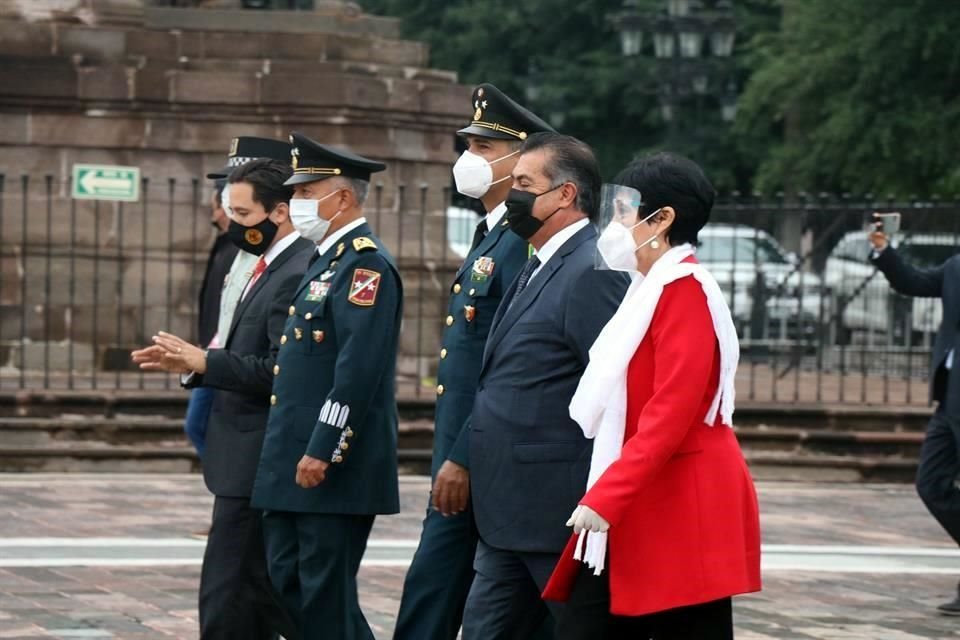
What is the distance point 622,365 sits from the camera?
5.47 m

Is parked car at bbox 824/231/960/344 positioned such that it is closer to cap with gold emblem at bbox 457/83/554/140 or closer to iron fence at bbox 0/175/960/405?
iron fence at bbox 0/175/960/405

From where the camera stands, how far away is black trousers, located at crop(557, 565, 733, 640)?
5496 mm

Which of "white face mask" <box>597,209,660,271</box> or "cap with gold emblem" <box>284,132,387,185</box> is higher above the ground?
"cap with gold emblem" <box>284,132,387,185</box>

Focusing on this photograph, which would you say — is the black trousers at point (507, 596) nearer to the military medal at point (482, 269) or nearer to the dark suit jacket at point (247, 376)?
the military medal at point (482, 269)

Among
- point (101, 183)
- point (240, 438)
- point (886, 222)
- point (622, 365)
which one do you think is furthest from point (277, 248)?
point (101, 183)

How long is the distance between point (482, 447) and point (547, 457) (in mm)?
230

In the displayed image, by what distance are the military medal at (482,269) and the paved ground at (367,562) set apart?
213 cm

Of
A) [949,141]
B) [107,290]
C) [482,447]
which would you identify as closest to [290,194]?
[482,447]

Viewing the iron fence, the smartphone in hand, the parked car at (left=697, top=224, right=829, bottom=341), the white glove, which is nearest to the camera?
the white glove

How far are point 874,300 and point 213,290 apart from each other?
38.6 ft

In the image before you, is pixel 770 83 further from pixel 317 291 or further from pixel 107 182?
pixel 317 291

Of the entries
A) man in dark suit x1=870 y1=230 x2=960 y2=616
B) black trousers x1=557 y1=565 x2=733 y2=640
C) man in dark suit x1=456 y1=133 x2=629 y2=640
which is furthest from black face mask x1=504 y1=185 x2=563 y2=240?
man in dark suit x1=870 y1=230 x2=960 y2=616

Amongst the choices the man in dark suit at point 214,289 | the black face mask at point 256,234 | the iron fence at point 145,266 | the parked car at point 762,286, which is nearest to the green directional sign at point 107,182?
the iron fence at point 145,266

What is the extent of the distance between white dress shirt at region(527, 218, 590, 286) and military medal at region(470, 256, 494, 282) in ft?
1.63
